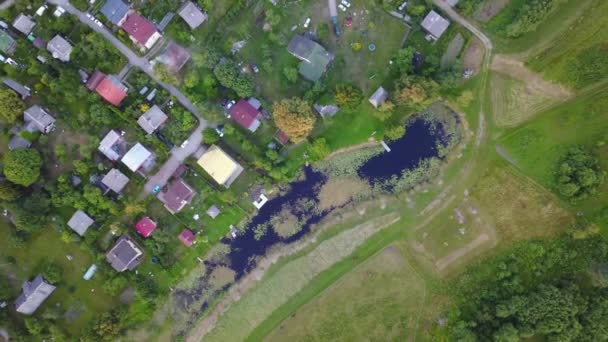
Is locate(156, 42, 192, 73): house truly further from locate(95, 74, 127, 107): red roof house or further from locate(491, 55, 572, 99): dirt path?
locate(491, 55, 572, 99): dirt path

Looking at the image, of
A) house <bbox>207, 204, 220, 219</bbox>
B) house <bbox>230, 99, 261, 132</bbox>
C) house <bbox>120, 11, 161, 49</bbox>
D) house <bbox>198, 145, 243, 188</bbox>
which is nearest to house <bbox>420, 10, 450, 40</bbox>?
house <bbox>230, 99, 261, 132</bbox>

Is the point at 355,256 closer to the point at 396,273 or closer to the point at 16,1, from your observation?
the point at 396,273

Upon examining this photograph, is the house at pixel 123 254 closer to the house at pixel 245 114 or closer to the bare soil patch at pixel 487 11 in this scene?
the house at pixel 245 114

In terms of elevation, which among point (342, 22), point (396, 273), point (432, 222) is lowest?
point (396, 273)

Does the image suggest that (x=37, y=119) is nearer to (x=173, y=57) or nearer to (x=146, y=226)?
(x=173, y=57)

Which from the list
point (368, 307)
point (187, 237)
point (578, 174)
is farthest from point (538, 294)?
point (187, 237)

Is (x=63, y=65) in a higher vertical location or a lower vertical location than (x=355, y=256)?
higher

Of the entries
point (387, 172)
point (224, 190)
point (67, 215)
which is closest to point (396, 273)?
point (387, 172)

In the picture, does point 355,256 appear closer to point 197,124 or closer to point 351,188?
point 351,188
